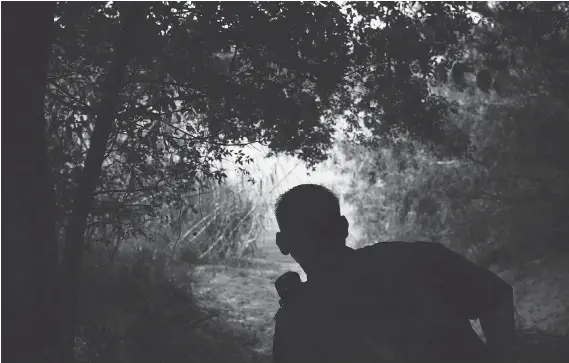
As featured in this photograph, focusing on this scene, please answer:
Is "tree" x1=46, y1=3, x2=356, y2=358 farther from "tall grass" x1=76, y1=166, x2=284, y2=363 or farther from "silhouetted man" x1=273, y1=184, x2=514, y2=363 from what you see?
"silhouetted man" x1=273, y1=184, x2=514, y2=363

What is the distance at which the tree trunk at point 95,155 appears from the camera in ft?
14.5

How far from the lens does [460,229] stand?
11820 millimetres

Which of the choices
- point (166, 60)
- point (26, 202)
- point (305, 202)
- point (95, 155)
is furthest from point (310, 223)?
point (95, 155)

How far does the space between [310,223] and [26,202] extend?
1.92 m

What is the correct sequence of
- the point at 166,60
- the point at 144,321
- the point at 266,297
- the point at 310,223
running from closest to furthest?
the point at 310,223, the point at 166,60, the point at 144,321, the point at 266,297

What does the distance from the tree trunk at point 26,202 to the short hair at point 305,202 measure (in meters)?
1.79

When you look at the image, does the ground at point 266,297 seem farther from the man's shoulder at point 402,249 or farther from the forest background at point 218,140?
the man's shoulder at point 402,249

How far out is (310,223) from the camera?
1832 mm

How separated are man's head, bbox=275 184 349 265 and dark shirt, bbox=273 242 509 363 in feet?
0.25

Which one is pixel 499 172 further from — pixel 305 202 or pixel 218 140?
pixel 305 202

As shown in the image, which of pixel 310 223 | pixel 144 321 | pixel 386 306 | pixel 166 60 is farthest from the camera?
pixel 144 321

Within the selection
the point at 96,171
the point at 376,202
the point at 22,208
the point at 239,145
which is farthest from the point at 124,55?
the point at 376,202

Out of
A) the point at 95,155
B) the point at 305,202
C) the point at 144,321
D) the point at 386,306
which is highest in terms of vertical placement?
the point at 95,155

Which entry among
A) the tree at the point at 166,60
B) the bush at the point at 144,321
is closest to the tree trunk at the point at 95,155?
the tree at the point at 166,60
